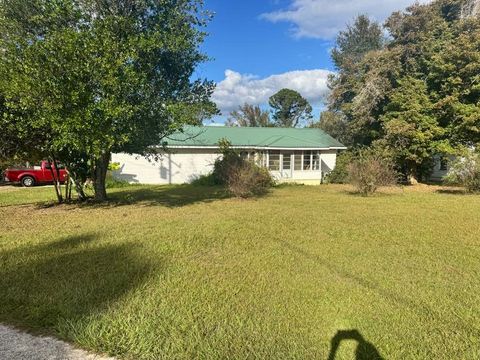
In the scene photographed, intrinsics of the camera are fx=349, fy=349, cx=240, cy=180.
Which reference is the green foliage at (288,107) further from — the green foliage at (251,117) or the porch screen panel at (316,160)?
the porch screen panel at (316,160)

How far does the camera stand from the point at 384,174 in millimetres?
15953

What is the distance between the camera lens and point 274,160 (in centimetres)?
2434

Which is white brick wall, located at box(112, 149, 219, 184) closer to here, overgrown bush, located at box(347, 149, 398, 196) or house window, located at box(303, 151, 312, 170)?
house window, located at box(303, 151, 312, 170)

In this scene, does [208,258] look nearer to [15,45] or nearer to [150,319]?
[150,319]

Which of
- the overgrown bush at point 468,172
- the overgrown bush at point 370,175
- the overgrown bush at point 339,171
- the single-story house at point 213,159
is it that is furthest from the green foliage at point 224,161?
the overgrown bush at point 468,172

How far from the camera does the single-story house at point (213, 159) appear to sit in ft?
76.5

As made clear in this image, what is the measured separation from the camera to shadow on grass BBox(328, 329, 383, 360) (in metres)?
3.18

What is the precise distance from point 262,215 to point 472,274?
5.93m

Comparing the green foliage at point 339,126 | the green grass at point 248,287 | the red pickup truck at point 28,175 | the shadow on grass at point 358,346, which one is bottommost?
the shadow on grass at point 358,346

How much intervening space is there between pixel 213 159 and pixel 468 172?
14896 millimetres

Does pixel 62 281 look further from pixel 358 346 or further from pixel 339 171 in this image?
pixel 339 171

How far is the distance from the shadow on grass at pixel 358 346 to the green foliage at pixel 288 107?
55039mm

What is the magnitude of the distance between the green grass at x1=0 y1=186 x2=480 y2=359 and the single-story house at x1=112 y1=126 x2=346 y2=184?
46.8 ft

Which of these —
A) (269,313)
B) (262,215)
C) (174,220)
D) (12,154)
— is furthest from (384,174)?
(12,154)
